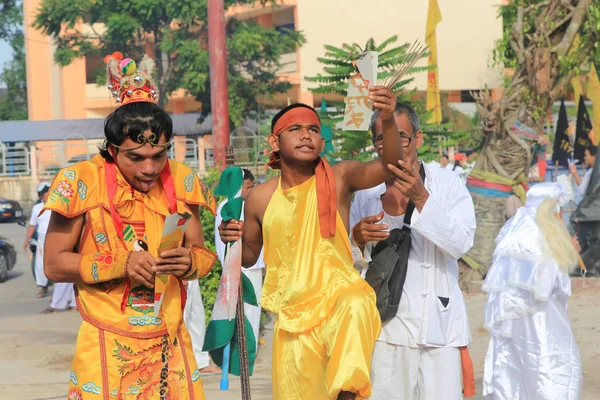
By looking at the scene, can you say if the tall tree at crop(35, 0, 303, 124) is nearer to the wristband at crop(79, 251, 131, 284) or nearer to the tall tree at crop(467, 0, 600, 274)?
the tall tree at crop(467, 0, 600, 274)

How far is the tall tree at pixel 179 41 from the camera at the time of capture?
30.2m

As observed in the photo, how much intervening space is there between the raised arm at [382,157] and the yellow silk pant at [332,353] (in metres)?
0.48

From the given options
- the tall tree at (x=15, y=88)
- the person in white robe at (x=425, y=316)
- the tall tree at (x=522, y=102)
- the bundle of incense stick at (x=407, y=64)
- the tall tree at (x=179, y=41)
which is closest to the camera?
the bundle of incense stick at (x=407, y=64)

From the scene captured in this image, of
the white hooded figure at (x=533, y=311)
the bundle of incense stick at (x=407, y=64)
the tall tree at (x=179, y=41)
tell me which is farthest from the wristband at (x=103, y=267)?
the tall tree at (x=179, y=41)

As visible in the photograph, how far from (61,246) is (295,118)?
1.20 meters

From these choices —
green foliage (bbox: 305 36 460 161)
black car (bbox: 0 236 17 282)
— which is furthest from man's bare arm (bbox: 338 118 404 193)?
black car (bbox: 0 236 17 282)

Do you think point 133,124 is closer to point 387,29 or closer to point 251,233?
point 251,233

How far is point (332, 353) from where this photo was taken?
402 centimetres

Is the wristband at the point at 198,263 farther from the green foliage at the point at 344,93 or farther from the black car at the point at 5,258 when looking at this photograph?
the black car at the point at 5,258

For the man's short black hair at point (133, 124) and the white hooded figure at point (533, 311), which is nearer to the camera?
the man's short black hair at point (133, 124)

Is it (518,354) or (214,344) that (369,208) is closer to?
(214,344)

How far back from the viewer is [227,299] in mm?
4516

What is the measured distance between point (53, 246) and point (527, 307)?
409 centimetres

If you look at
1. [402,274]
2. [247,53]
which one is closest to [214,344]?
[402,274]
